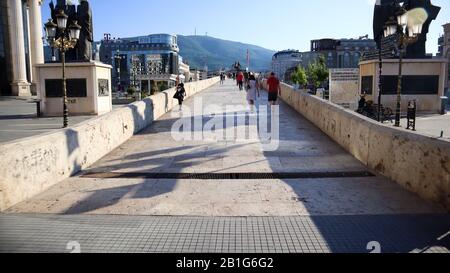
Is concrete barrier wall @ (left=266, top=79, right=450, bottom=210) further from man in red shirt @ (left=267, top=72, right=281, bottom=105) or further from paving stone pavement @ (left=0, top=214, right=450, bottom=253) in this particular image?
man in red shirt @ (left=267, top=72, right=281, bottom=105)

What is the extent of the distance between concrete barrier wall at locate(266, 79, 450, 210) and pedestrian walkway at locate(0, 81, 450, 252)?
0.66 ft

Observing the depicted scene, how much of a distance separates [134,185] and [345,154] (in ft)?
16.7

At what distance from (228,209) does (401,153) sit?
3.14 metres

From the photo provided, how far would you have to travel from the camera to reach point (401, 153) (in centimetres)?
700

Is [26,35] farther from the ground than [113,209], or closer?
farther from the ground

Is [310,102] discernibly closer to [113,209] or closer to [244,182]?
[244,182]

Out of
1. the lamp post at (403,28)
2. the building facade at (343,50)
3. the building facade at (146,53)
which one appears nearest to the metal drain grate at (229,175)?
the lamp post at (403,28)

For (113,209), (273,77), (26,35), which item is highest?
(26,35)

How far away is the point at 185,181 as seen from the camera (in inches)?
301

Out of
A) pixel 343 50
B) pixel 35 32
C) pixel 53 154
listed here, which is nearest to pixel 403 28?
pixel 53 154

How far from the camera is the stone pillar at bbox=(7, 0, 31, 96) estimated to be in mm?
41125

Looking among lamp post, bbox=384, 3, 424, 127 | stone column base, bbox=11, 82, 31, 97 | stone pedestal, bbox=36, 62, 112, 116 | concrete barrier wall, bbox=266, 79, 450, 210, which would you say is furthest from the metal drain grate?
stone column base, bbox=11, 82, 31, 97
